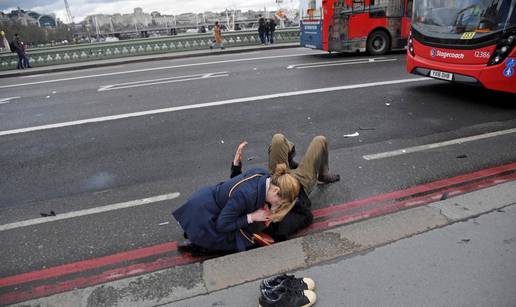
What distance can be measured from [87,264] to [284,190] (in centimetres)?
190

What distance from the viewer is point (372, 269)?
2775mm

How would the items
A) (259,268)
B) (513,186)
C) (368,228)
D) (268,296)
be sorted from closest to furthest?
(268,296) < (259,268) < (368,228) < (513,186)

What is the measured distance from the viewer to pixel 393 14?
43.8ft

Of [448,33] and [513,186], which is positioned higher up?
[448,33]

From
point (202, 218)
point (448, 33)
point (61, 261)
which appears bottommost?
point (61, 261)

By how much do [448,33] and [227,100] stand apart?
4843mm

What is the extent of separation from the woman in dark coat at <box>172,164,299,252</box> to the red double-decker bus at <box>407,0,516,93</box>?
18.4 ft

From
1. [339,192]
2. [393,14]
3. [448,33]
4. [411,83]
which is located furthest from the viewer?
[393,14]

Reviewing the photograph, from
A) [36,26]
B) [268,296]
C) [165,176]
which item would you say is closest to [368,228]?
[268,296]

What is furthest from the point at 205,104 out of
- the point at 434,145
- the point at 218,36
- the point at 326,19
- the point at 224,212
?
the point at 218,36

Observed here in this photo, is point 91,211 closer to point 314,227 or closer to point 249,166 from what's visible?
point 249,166

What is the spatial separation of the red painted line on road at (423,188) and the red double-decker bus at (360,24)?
999 cm

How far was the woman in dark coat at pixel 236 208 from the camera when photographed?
296 cm

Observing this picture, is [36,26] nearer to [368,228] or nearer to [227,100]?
[227,100]
